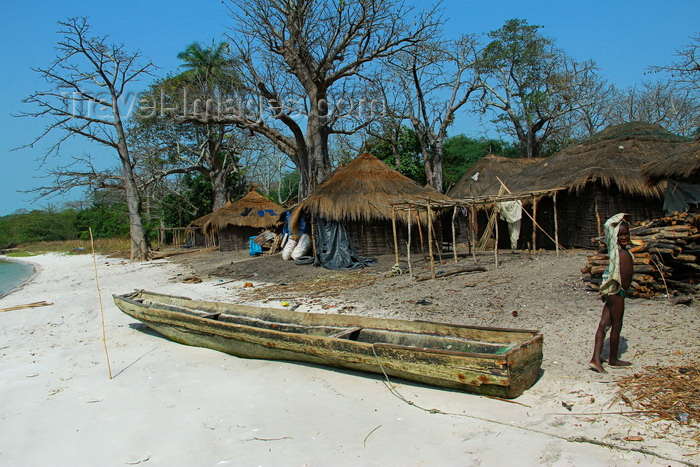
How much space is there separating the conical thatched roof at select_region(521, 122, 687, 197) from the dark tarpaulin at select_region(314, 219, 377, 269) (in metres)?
5.92

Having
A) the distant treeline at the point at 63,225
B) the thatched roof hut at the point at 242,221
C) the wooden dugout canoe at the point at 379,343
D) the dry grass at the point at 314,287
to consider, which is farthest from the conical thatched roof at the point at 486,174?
the distant treeline at the point at 63,225

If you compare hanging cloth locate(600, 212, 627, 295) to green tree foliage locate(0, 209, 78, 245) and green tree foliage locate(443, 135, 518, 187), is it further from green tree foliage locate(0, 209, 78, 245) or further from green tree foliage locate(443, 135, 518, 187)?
green tree foliage locate(0, 209, 78, 245)

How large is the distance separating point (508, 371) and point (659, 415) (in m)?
1.04

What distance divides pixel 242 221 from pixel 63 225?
1404 inches

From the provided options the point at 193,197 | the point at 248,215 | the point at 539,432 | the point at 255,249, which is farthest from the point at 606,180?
the point at 193,197

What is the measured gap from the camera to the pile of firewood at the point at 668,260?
20.1 feet

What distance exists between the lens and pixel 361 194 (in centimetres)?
1315

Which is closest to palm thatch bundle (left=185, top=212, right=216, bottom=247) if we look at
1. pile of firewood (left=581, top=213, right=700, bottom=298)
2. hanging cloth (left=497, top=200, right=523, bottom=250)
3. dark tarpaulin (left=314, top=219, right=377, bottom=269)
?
dark tarpaulin (left=314, top=219, right=377, bottom=269)

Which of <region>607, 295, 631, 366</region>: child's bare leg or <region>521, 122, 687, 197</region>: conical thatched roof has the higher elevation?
<region>521, 122, 687, 197</region>: conical thatched roof

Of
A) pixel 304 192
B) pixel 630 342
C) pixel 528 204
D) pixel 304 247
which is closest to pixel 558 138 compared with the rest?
pixel 528 204

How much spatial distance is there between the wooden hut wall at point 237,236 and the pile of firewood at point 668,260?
16789 millimetres

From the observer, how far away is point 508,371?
3.53m

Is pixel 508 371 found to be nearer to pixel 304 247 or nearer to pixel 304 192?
pixel 304 247

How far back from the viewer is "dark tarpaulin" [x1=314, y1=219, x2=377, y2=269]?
12.8 m
